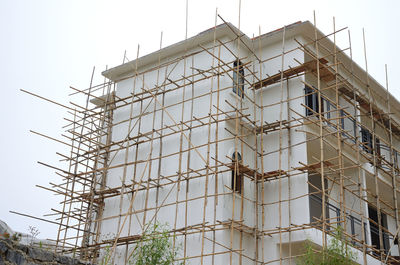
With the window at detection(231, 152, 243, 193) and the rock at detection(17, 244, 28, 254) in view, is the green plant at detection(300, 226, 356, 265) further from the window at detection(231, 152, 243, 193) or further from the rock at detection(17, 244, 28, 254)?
the rock at detection(17, 244, 28, 254)

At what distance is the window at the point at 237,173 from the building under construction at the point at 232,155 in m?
0.03

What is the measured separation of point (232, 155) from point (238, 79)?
231 centimetres

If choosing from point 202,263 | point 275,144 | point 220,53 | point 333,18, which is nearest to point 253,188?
point 275,144

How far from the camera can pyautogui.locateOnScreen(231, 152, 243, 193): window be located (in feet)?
46.2

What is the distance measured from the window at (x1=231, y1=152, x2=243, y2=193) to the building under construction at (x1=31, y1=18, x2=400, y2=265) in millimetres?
31

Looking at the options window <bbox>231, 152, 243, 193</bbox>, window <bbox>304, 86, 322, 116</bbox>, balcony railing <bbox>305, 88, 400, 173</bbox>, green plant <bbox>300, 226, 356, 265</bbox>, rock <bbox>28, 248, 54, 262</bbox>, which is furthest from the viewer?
window <bbox>304, 86, 322, 116</bbox>

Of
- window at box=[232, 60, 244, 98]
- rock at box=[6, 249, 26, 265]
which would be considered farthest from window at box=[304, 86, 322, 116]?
rock at box=[6, 249, 26, 265]

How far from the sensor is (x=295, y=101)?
15531 mm

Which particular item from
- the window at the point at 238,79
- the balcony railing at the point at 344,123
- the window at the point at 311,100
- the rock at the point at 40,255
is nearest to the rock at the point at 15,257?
the rock at the point at 40,255

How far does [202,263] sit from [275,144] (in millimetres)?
3749

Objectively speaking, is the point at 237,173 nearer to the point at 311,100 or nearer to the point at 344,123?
the point at 311,100

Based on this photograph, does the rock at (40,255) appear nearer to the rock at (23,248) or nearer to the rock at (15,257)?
the rock at (23,248)

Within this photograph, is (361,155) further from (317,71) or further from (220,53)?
(220,53)

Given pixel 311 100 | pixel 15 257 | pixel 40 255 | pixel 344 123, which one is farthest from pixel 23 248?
pixel 344 123
